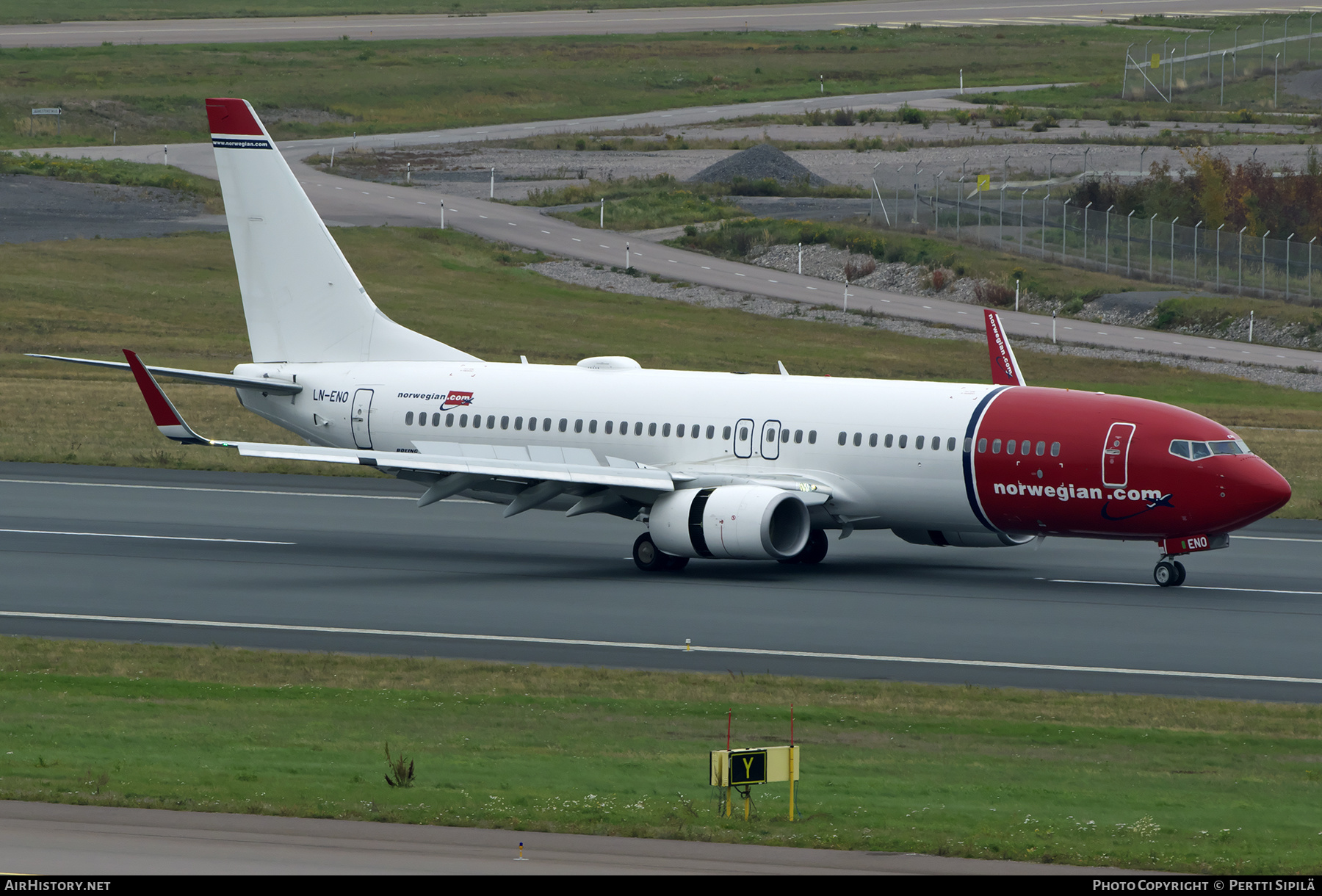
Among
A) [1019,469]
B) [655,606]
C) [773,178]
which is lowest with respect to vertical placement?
[655,606]

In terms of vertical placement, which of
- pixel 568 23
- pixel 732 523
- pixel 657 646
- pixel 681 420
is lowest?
pixel 657 646

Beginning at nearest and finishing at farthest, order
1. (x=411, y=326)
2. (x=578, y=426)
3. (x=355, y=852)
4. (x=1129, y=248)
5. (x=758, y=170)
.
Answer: (x=355, y=852) < (x=578, y=426) < (x=411, y=326) < (x=1129, y=248) < (x=758, y=170)

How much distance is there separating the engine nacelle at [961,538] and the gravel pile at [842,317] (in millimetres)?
39504

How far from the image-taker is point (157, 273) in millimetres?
91938

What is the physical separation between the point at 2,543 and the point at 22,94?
97.9m

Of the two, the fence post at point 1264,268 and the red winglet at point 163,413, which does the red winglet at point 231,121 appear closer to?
the red winglet at point 163,413

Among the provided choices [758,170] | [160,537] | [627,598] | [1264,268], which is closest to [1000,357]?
[627,598]

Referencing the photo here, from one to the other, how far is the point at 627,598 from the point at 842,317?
53131mm

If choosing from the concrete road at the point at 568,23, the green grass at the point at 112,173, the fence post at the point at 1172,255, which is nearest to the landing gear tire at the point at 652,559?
the fence post at the point at 1172,255

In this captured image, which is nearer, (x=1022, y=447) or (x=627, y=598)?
(x=627, y=598)

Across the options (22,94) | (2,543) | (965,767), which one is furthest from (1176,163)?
(965,767)

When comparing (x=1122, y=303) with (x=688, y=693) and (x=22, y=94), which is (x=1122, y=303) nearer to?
(x=688, y=693)

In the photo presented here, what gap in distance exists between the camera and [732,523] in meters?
36.5

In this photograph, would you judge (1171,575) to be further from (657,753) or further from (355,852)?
(355,852)
